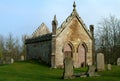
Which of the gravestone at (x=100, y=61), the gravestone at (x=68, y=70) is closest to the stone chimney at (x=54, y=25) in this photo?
the gravestone at (x=100, y=61)

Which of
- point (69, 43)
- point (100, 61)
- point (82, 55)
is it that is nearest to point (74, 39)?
point (69, 43)

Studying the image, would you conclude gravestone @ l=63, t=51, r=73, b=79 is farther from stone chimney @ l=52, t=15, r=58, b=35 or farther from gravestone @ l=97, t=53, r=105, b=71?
stone chimney @ l=52, t=15, r=58, b=35

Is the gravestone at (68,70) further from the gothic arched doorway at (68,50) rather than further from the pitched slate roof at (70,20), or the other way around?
the gothic arched doorway at (68,50)

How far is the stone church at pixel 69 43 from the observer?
156 feet

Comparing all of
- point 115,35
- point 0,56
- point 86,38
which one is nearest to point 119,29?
point 115,35

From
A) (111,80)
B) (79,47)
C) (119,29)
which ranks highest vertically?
(119,29)

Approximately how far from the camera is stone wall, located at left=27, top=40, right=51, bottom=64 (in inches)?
1956

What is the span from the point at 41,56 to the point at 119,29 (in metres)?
20.3

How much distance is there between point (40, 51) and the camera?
174 feet

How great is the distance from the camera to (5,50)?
294ft

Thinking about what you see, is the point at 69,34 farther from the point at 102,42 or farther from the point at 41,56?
the point at 102,42

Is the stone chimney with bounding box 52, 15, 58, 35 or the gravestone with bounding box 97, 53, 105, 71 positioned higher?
the stone chimney with bounding box 52, 15, 58, 35

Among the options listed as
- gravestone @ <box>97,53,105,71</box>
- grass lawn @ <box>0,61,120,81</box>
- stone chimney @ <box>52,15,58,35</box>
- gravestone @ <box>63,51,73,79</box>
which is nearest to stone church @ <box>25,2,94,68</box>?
stone chimney @ <box>52,15,58,35</box>

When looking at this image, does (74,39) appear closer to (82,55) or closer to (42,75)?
(82,55)
